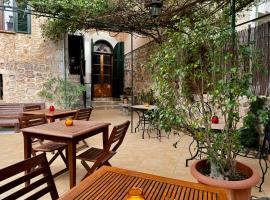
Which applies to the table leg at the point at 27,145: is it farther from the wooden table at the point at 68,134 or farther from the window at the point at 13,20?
the window at the point at 13,20

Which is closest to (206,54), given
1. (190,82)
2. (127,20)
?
(190,82)

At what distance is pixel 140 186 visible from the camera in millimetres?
1480

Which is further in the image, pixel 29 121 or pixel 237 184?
pixel 29 121

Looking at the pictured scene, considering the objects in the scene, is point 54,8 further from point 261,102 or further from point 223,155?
point 223,155

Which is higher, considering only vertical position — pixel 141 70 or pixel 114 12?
pixel 114 12

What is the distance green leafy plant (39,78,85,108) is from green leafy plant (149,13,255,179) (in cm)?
554

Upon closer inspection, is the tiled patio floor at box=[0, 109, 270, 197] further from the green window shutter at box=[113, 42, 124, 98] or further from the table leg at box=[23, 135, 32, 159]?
the green window shutter at box=[113, 42, 124, 98]

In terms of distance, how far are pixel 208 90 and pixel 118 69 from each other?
993cm

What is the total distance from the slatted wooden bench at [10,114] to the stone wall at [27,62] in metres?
0.46

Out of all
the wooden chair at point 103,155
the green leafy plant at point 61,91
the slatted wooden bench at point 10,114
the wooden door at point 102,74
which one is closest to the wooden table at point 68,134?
the wooden chair at point 103,155

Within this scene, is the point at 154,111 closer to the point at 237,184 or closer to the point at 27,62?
the point at 237,184

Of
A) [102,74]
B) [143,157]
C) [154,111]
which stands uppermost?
[102,74]

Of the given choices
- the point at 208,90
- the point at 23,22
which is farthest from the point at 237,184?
the point at 23,22

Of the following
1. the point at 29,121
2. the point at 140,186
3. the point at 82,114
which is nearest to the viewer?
the point at 140,186
